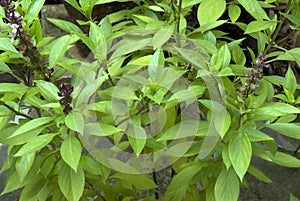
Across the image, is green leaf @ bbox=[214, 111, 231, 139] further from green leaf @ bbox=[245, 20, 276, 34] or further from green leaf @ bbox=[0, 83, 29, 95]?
green leaf @ bbox=[0, 83, 29, 95]

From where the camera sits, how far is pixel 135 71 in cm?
99

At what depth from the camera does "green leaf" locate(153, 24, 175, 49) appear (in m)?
0.95

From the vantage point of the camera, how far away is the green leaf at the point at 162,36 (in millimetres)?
946

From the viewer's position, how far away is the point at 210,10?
3.18 feet

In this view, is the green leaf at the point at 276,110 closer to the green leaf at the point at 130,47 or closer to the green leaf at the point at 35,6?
the green leaf at the point at 130,47

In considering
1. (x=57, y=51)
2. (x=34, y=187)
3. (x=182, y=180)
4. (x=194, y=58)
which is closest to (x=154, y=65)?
(x=194, y=58)

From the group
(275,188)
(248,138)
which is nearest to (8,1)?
(248,138)

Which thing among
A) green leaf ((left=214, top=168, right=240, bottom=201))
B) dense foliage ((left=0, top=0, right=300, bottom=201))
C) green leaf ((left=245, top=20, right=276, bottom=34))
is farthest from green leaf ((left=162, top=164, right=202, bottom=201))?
green leaf ((left=245, top=20, right=276, bottom=34))

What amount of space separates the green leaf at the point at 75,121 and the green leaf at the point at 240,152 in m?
0.27

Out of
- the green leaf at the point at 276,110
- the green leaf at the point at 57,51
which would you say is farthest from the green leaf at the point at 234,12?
the green leaf at the point at 57,51

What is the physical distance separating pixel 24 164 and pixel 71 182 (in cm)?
10

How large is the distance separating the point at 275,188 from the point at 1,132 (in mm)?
1173

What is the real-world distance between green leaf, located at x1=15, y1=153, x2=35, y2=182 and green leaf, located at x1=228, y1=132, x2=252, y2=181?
37 centimetres

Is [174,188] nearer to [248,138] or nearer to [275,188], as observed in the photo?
[248,138]
